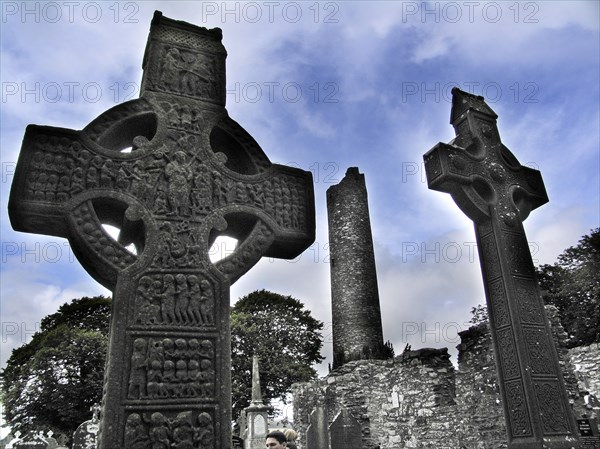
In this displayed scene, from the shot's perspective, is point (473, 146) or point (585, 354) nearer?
point (473, 146)

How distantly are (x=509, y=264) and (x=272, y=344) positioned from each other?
2643 centimetres

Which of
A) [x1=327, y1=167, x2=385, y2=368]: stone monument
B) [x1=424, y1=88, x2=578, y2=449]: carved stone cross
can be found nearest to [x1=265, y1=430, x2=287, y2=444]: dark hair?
[x1=424, y1=88, x2=578, y2=449]: carved stone cross

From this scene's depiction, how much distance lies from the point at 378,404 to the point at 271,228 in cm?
1677

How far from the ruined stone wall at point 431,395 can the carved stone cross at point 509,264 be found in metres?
6.22

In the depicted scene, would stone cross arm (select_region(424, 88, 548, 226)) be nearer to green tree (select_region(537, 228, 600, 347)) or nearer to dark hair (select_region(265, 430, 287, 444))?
dark hair (select_region(265, 430, 287, 444))

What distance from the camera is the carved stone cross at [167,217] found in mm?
2625

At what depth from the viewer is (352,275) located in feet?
96.5

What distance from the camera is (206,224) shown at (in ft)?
10.2

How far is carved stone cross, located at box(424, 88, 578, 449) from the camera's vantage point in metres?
4.78

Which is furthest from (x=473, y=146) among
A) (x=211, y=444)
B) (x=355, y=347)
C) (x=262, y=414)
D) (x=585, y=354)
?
(x=355, y=347)

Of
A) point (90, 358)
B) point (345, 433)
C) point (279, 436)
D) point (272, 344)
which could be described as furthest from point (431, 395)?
point (90, 358)

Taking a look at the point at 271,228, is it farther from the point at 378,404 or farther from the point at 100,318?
the point at 100,318

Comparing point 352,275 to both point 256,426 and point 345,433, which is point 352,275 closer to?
point 256,426

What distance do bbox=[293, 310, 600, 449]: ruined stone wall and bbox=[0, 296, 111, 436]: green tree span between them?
11.3 m
